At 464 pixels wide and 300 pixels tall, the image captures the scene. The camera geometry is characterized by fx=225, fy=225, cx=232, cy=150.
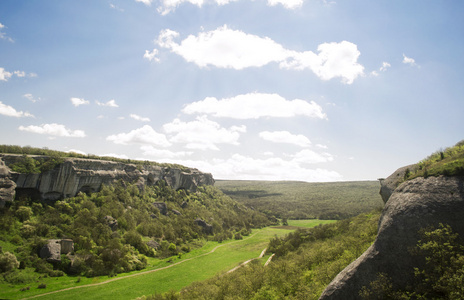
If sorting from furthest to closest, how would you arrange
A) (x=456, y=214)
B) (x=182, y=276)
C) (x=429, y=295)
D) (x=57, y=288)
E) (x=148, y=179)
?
1. (x=148, y=179)
2. (x=182, y=276)
3. (x=57, y=288)
4. (x=456, y=214)
5. (x=429, y=295)

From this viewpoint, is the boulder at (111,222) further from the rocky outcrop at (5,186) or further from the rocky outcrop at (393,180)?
the rocky outcrop at (393,180)

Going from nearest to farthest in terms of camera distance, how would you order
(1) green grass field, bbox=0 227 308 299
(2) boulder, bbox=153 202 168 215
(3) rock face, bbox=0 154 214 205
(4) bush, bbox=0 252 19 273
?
1. (1) green grass field, bbox=0 227 308 299
2. (4) bush, bbox=0 252 19 273
3. (3) rock face, bbox=0 154 214 205
4. (2) boulder, bbox=153 202 168 215

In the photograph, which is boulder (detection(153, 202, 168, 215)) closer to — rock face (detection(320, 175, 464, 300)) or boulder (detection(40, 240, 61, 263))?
boulder (detection(40, 240, 61, 263))

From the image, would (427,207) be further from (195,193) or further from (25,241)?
(195,193)

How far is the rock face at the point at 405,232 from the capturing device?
10805 millimetres

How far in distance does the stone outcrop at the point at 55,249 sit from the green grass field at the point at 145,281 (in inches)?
138

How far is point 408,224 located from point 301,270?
47.7ft

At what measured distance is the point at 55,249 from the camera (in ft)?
126

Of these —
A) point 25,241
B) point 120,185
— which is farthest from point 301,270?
point 120,185

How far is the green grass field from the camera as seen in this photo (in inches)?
1246

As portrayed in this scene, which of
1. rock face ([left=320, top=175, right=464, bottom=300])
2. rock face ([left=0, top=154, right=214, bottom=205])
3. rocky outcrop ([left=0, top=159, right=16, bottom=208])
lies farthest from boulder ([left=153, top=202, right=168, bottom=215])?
rock face ([left=320, top=175, right=464, bottom=300])

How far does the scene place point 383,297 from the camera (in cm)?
1055

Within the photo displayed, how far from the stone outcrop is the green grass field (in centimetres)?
351

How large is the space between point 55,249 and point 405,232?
49.1 m
